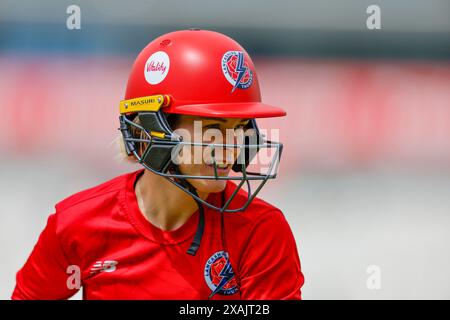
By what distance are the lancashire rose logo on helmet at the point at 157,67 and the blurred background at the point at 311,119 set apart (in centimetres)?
134

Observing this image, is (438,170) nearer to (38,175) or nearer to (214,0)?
(214,0)

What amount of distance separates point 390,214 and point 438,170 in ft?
1.92

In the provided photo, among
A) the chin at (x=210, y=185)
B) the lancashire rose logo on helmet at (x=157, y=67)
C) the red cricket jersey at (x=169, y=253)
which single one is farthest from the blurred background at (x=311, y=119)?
the lancashire rose logo on helmet at (x=157, y=67)

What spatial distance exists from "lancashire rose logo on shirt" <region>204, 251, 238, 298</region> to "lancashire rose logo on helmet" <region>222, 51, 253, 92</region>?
1.38 feet

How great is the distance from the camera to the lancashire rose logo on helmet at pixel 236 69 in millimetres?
1644

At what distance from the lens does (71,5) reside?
12.3 feet

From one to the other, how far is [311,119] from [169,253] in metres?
2.16

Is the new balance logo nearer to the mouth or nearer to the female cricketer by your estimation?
the female cricketer

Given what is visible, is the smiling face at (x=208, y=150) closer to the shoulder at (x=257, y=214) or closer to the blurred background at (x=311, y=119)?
the shoulder at (x=257, y=214)

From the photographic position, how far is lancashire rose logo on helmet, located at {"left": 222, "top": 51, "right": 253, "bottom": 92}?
1644mm

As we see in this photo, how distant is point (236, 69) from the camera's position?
1.65 m

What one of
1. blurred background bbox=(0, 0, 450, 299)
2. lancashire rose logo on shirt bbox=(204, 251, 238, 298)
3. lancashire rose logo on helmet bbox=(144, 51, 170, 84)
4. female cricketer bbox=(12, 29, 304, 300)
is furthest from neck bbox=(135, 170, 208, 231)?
blurred background bbox=(0, 0, 450, 299)

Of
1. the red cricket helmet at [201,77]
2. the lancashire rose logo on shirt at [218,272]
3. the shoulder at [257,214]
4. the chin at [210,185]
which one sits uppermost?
the red cricket helmet at [201,77]

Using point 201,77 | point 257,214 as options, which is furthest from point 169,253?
point 201,77
